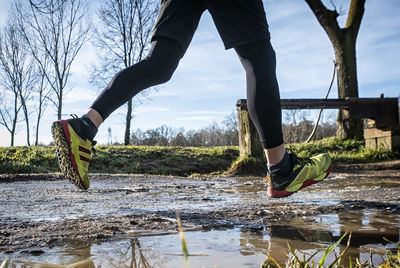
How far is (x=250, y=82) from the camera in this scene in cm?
209

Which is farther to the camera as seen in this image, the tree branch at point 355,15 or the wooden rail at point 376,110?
the tree branch at point 355,15

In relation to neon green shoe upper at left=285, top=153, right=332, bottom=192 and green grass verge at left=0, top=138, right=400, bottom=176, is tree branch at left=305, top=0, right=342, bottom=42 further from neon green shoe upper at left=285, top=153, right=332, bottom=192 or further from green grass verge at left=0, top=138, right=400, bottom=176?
neon green shoe upper at left=285, top=153, right=332, bottom=192

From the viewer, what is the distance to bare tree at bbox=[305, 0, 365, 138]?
10.7 m

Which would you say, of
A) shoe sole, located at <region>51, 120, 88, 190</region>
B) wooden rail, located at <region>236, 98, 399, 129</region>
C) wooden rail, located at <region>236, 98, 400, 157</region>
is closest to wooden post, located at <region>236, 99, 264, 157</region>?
wooden rail, located at <region>236, 98, 400, 157</region>

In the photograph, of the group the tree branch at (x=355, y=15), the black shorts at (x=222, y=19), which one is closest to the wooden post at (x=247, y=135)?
the black shorts at (x=222, y=19)

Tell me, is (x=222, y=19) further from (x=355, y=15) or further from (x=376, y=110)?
(x=355, y=15)

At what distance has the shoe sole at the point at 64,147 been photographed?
6.61 feet

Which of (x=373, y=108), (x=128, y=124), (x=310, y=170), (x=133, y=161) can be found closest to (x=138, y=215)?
(x=310, y=170)

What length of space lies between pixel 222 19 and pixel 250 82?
1.26ft

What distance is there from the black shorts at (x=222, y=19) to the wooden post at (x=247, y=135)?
4301mm

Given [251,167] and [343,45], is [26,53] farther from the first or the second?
[251,167]

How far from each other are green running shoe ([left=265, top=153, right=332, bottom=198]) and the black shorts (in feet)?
2.58

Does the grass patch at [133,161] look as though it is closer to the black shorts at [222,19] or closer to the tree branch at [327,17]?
the tree branch at [327,17]

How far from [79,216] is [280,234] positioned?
121cm
